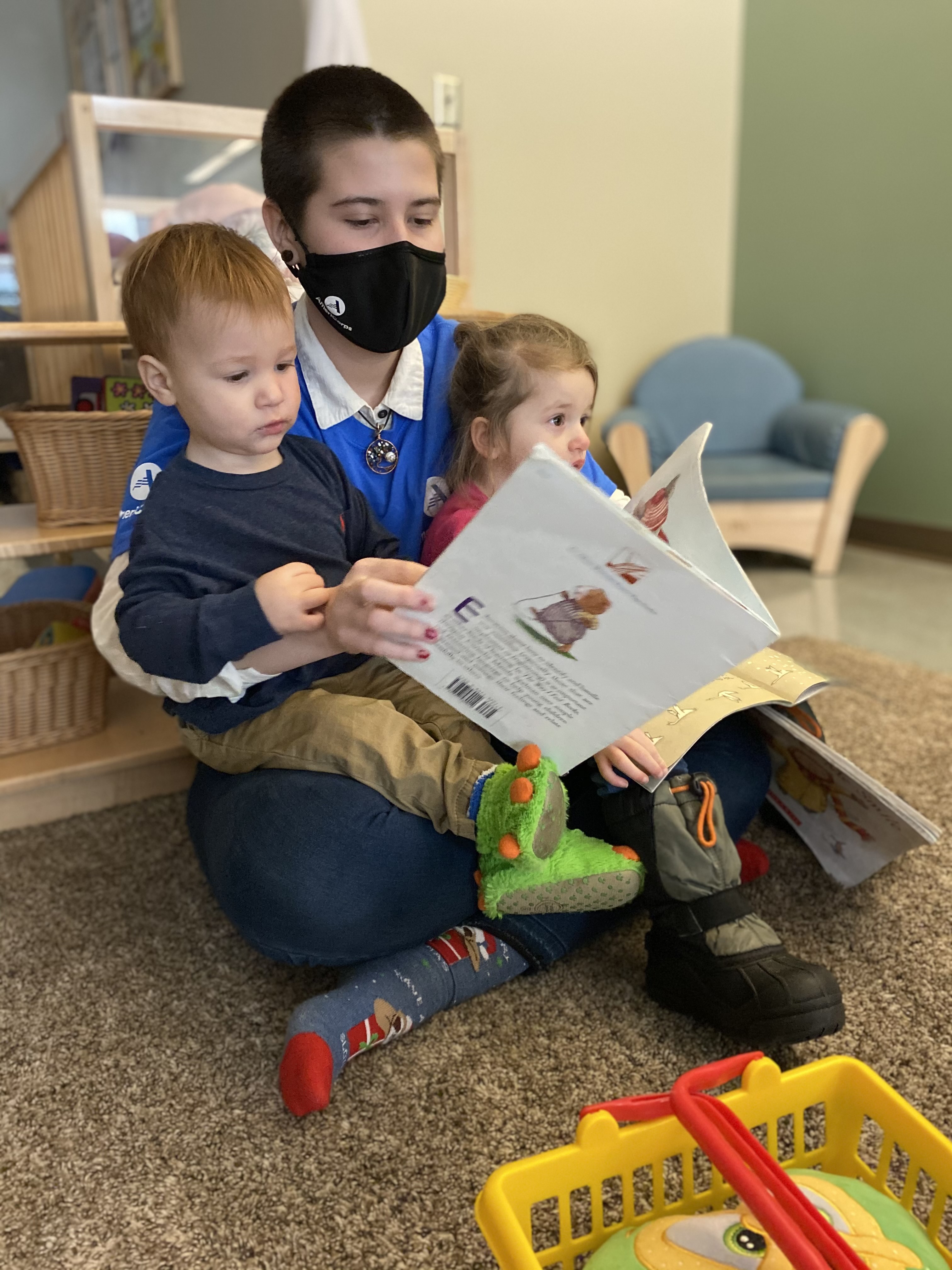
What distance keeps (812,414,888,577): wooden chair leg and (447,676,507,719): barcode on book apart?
2196 mm

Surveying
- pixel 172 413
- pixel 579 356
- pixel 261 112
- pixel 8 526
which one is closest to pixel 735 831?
pixel 579 356

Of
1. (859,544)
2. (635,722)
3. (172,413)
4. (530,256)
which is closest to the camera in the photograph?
(635,722)

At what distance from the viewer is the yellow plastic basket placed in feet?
1.83

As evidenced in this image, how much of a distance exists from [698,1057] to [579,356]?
0.69 m

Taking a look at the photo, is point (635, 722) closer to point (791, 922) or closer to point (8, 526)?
point (791, 922)

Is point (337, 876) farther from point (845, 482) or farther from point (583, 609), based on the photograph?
point (845, 482)

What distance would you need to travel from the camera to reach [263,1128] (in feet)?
2.59

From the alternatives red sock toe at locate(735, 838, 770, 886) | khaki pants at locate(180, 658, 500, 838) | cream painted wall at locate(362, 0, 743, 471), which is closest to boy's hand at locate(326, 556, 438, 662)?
khaki pants at locate(180, 658, 500, 838)

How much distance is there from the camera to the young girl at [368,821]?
0.83 meters

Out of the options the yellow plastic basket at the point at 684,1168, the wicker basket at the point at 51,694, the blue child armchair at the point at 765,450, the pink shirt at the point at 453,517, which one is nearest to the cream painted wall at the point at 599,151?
the blue child armchair at the point at 765,450

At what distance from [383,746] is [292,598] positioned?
180 mm

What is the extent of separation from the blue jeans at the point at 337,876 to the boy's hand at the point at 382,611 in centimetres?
18

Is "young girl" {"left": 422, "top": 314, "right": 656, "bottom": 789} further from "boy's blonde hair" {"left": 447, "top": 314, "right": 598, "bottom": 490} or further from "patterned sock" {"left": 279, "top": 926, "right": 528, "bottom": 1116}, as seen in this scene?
"patterned sock" {"left": 279, "top": 926, "right": 528, "bottom": 1116}

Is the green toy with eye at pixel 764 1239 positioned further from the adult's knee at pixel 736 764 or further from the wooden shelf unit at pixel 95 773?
the wooden shelf unit at pixel 95 773
